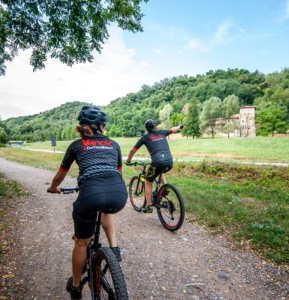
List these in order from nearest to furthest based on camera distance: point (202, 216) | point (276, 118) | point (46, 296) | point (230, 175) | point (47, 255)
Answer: point (46, 296), point (47, 255), point (202, 216), point (230, 175), point (276, 118)

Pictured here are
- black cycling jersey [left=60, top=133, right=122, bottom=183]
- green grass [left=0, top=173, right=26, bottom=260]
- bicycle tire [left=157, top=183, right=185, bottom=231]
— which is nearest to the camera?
black cycling jersey [left=60, top=133, right=122, bottom=183]

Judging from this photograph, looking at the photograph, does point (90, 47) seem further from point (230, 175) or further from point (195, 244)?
point (230, 175)

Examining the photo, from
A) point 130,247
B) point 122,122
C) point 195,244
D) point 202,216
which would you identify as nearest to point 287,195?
point 202,216

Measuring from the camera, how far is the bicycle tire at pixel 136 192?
5547 mm

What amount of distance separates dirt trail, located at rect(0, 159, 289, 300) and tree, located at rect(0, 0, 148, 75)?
17.9 ft

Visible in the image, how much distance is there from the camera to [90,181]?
6.09 ft

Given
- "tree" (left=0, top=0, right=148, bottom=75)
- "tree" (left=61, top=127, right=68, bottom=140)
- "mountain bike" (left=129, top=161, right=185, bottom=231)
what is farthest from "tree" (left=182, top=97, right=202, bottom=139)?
"mountain bike" (left=129, top=161, right=185, bottom=231)

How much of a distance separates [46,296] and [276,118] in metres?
52.6

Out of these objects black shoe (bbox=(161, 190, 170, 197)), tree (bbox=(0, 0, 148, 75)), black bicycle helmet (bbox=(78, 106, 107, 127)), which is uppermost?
tree (bbox=(0, 0, 148, 75))

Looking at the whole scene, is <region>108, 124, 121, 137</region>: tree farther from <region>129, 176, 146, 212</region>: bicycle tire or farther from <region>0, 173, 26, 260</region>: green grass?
<region>129, 176, 146, 212</region>: bicycle tire

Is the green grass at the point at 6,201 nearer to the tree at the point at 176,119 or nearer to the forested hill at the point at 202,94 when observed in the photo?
the forested hill at the point at 202,94

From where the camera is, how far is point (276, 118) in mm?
43594

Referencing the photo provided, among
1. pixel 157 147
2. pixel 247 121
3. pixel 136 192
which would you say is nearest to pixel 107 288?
pixel 157 147

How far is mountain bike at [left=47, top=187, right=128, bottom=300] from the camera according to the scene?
4.99 ft
